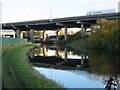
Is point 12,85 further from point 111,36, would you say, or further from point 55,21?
point 55,21

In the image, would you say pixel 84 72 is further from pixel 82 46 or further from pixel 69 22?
pixel 69 22

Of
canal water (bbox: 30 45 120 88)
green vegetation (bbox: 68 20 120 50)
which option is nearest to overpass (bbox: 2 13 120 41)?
green vegetation (bbox: 68 20 120 50)

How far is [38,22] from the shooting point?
104 metres

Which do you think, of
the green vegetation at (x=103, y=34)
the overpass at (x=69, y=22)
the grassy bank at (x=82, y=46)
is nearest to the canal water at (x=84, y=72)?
the green vegetation at (x=103, y=34)

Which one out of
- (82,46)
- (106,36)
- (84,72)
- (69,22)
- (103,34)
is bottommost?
(82,46)

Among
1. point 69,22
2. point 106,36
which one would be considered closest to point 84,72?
point 106,36

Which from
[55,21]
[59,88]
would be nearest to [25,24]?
[55,21]

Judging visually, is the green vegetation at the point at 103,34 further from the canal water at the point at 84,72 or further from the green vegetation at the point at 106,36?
the canal water at the point at 84,72

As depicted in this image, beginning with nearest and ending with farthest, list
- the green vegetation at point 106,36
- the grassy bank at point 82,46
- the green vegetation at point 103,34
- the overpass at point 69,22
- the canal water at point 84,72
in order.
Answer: the canal water at point 84,72 → the green vegetation at point 106,36 → the green vegetation at point 103,34 → the grassy bank at point 82,46 → the overpass at point 69,22

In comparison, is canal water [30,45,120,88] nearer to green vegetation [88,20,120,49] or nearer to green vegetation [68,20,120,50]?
green vegetation [68,20,120,50]

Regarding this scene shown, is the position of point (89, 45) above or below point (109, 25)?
below

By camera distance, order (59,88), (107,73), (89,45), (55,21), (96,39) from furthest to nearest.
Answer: (55,21) → (89,45) → (96,39) → (107,73) → (59,88)

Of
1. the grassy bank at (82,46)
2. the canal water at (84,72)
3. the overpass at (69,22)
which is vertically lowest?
the grassy bank at (82,46)

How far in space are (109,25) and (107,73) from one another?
35.9 m
